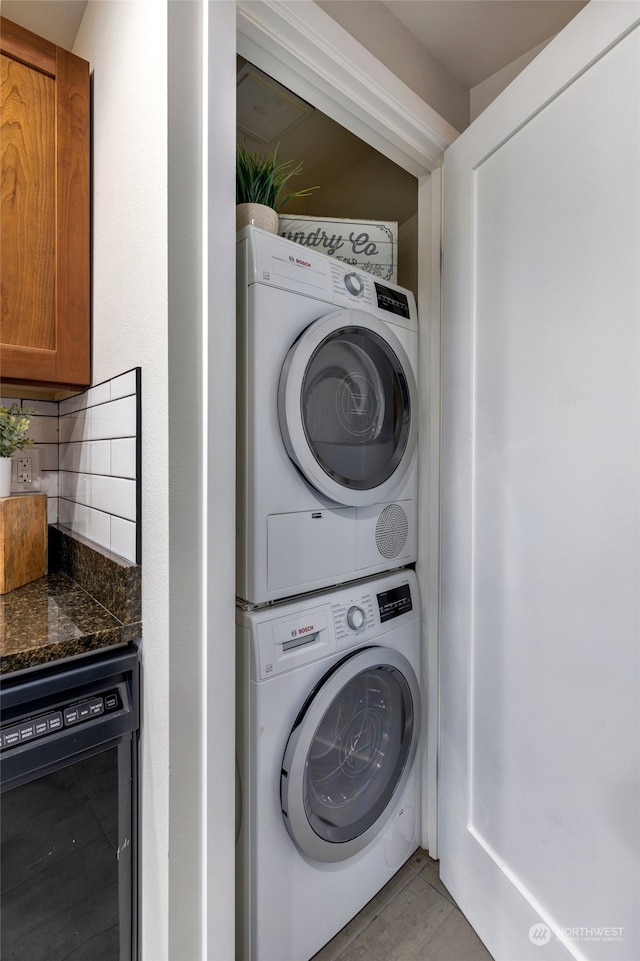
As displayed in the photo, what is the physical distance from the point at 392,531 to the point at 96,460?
0.84 meters

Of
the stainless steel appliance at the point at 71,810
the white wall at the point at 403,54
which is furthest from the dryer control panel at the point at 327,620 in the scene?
the white wall at the point at 403,54

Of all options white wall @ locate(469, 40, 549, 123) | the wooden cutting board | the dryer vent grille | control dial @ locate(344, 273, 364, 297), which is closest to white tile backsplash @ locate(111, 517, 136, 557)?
the wooden cutting board

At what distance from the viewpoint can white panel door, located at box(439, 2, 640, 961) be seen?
0.84 m

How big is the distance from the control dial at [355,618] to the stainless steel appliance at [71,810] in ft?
1.69

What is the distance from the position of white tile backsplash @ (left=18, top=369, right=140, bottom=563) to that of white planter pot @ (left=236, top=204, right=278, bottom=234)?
1.55 feet

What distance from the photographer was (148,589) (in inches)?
35.3

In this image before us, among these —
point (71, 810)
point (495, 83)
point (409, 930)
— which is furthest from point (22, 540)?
point (495, 83)

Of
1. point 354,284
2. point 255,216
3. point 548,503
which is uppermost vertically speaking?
point 255,216

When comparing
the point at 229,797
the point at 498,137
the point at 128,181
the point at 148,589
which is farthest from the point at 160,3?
the point at 229,797

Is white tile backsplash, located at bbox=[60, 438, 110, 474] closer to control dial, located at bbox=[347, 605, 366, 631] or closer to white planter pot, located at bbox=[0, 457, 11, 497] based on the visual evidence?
white planter pot, located at bbox=[0, 457, 11, 497]

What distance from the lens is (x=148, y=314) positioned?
88cm

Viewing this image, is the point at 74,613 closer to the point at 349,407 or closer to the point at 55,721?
the point at 55,721

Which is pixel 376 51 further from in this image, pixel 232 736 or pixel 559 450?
pixel 232 736

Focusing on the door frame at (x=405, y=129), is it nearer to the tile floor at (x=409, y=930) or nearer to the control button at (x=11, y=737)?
the tile floor at (x=409, y=930)
